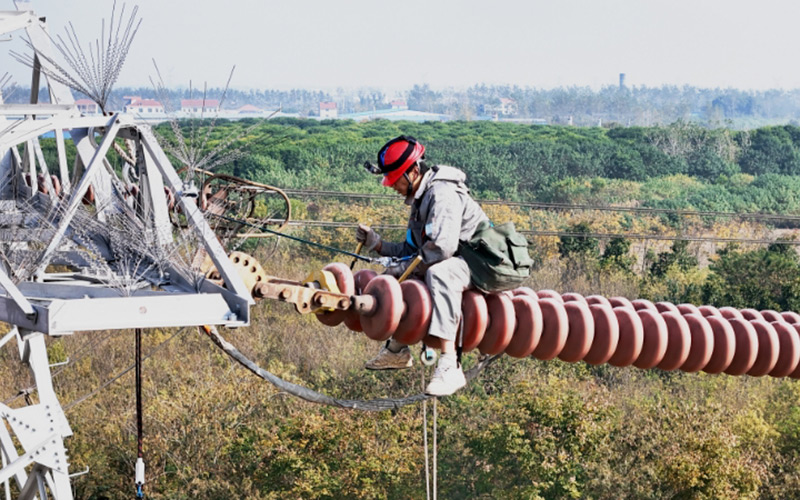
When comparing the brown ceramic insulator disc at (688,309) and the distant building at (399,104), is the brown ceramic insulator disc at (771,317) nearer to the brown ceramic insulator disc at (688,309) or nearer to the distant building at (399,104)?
the brown ceramic insulator disc at (688,309)

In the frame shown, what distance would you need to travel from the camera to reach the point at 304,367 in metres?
35.9

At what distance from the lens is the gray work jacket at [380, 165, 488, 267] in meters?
7.71

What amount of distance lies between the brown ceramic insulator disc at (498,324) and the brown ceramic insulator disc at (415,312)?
575 millimetres

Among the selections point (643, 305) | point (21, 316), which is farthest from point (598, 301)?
point (21, 316)

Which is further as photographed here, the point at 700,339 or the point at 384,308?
the point at 700,339

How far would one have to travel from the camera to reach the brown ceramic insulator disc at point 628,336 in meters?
8.55

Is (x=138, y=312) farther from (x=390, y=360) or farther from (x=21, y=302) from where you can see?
(x=390, y=360)

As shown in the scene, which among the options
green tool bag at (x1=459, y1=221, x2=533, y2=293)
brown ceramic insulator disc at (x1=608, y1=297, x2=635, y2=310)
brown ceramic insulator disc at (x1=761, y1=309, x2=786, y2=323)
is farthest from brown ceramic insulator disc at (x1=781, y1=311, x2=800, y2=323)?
green tool bag at (x1=459, y1=221, x2=533, y2=293)


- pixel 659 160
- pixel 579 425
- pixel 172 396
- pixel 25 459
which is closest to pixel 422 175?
pixel 25 459

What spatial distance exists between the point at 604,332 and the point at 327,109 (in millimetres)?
94459

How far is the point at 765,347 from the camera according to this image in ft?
29.6

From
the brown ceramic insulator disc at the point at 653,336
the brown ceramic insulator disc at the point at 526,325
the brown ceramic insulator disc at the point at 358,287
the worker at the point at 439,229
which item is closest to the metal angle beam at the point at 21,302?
the brown ceramic insulator disc at the point at 358,287

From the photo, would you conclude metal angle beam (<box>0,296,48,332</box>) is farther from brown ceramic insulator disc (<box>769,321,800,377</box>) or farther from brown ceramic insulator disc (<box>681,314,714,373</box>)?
brown ceramic insulator disc (<box>769,321,800,377</box>)

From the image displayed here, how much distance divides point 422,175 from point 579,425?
20.3 m
